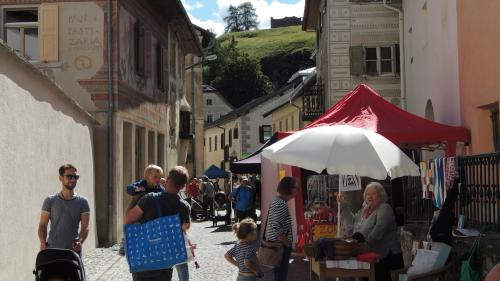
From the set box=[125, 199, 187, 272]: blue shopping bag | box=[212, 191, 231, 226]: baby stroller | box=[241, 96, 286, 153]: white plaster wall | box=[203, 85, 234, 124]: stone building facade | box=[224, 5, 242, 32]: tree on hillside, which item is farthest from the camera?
box=[224, 5, 242, 32]: tree on hillside

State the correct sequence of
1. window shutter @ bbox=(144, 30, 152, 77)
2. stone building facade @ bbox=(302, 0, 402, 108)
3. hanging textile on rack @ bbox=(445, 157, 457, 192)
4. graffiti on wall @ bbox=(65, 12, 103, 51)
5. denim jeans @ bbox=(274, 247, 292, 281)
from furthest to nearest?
stone building facade @ bbox=(302, 0, 402, 108), window shutter @ bbox=(144, 30, 152, 77), graffiti on wall @ bbox=(65, 12, 103, 51), hanging textile on rack @ bbox=(445, 157, 457, 192), denim jeans @ bbox=(274, 247, 292, 281)

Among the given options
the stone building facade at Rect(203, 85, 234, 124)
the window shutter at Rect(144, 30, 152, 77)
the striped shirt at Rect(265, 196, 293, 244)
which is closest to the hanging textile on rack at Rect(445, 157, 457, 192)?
the striped shirt at Rect(265, 196, 293, 244)

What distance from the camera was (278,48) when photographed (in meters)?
154

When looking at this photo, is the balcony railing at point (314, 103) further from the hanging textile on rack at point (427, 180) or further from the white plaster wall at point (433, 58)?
the hanging textile on rack at point (427, 180)

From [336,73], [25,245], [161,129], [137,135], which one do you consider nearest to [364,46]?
[336,73]

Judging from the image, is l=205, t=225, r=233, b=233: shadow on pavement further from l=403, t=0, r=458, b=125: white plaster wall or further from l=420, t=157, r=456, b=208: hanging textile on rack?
l=420, t=157, r=456, b=208: hanging textile on rack

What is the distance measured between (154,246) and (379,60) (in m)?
20.0

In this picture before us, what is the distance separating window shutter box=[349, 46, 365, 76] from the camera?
1017 inches

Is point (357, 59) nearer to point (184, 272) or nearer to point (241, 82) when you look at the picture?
point (184, 272)

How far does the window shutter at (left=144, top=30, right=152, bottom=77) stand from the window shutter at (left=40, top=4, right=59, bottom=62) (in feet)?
12.6

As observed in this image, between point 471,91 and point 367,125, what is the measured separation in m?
2.27

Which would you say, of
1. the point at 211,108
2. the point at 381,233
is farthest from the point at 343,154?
the point at 211,108

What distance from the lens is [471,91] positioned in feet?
42.5

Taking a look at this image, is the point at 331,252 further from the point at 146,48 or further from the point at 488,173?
the point at 146,48
